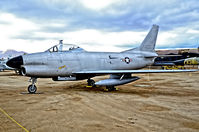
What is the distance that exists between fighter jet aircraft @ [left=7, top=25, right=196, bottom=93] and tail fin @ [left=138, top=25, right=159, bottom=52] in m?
1.99

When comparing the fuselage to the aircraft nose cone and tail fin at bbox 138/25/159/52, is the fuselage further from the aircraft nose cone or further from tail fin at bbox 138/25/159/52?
tail fin at bbox 138/25/159/52

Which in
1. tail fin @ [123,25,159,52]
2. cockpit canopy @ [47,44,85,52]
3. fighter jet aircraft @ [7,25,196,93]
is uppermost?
tail fin @ [123,25,159,52]

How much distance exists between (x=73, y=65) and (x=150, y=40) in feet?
24.4

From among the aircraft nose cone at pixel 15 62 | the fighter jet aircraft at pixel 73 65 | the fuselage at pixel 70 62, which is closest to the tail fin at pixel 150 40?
the fuselage at pixel 70 62

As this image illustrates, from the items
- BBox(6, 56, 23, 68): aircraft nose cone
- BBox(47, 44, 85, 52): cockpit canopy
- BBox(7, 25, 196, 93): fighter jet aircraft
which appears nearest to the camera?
BBox(6, 56, 23, 68): aircraft nose cone

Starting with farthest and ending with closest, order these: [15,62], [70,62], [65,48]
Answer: [65,48], [70,62], [15,62]

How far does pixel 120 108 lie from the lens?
5547 millimetres

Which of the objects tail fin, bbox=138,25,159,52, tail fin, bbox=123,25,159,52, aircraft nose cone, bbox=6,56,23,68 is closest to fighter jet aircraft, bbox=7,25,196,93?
aircraft nose cone, bbox=6,56,23,68

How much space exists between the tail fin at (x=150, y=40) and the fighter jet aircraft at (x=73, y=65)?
199cm

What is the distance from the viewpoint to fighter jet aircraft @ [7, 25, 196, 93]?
27.8 feet

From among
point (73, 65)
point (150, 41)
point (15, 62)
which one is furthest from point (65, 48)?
point (150, 41)

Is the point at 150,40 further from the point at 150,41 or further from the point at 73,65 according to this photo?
the point at 73,65

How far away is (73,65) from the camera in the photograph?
31.8ft

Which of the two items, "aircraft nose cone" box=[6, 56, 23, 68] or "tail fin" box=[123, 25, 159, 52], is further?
"tail fin" box=[123, 25, 159, 52]
